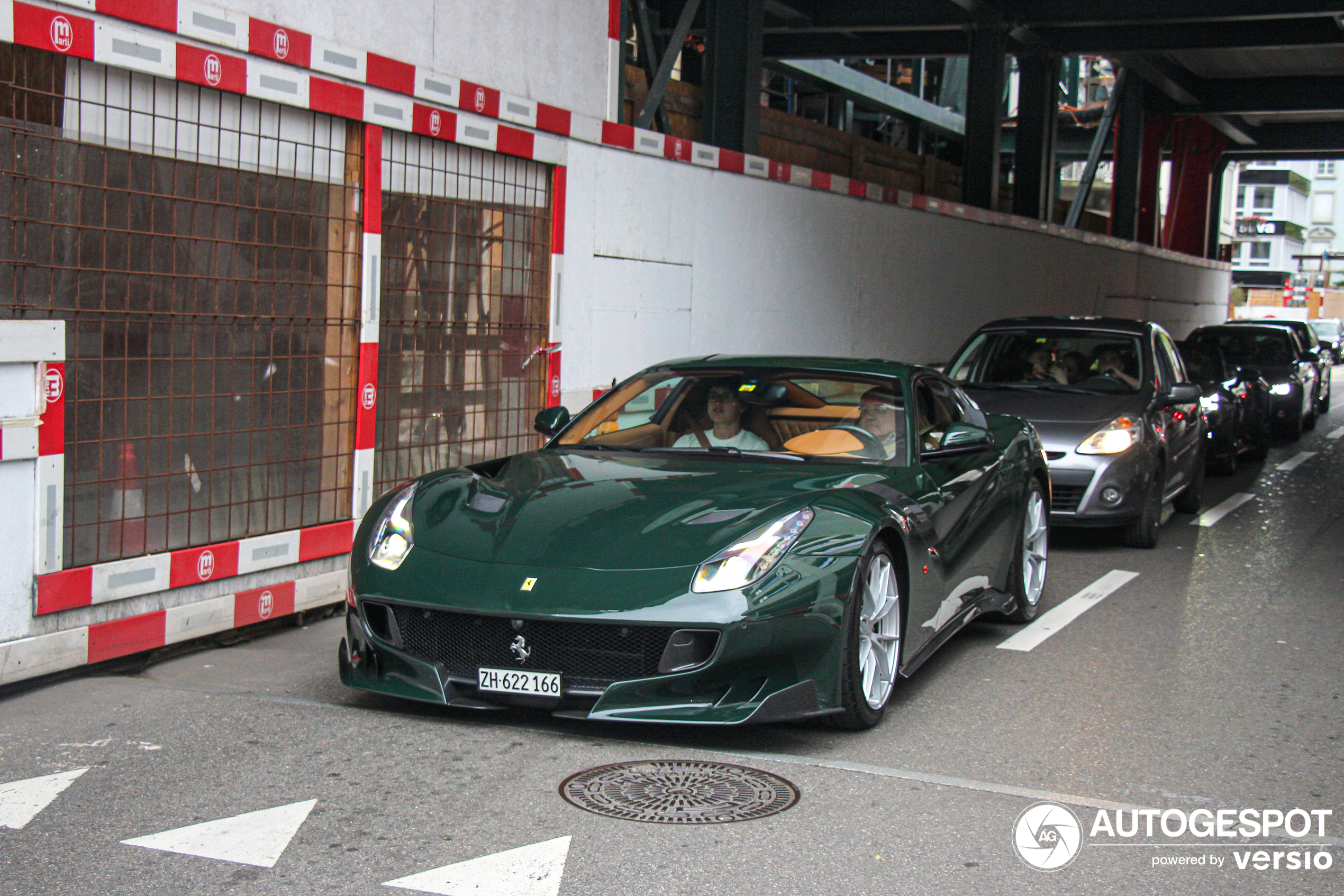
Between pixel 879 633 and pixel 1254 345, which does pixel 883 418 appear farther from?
pixel 1254 345

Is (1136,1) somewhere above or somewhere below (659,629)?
above

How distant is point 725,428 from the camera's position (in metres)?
6.18

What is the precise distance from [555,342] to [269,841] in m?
5.55

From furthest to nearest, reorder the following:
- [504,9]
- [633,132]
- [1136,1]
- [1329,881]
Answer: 1. [1136,1]
2. [633,132]
3. [504,9]
4. [1329,881]

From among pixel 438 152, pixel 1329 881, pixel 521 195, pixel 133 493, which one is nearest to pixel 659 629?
pixel 1329 881

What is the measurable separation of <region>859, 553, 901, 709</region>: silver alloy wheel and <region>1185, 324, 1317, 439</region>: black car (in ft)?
47.9

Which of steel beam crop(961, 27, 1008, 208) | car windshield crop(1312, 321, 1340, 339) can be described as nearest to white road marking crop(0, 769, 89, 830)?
steel beam crop(961, 27, 1008, 208)

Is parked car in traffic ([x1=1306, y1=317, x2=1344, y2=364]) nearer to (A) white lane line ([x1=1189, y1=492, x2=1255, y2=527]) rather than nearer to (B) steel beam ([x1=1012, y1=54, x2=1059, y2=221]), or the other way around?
(B) steel beam ([x1=1012, y1=54, x2=1059, y2=221])

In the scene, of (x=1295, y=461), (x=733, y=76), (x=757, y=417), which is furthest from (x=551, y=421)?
(x=1295, y=461)

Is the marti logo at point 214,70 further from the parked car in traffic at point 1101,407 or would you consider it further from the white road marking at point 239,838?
the parked car in traffic at point 1101,407

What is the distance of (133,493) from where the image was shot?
607 centimetres

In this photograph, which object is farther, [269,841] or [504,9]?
[504,9]

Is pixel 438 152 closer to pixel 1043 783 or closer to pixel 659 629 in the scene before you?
pixel 659 629

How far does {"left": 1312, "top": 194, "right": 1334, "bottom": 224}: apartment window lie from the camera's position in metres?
113
